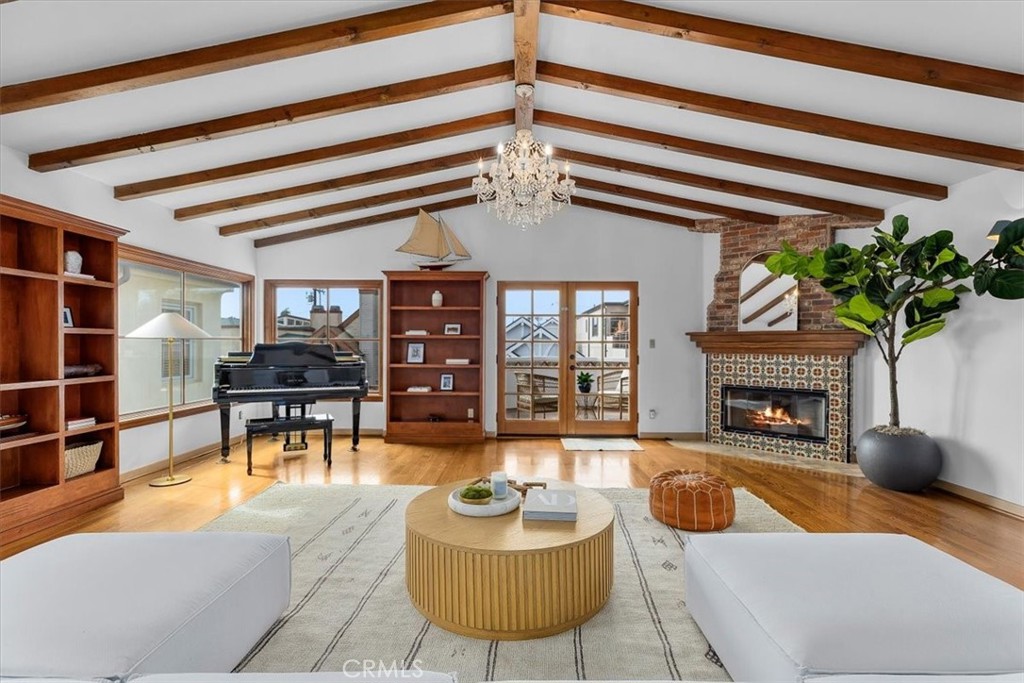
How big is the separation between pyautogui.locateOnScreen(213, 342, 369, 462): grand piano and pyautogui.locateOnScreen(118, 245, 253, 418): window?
43 cm

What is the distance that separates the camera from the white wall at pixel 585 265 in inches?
245

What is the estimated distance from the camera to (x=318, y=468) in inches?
183

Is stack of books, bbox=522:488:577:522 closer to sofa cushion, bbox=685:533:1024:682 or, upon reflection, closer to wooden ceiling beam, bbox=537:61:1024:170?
sofa cushion, bbox=685:533:1024:682

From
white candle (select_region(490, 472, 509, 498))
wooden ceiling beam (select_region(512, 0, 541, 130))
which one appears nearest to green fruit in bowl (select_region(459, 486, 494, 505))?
white candle (select_region(490, 472, 509, 498))

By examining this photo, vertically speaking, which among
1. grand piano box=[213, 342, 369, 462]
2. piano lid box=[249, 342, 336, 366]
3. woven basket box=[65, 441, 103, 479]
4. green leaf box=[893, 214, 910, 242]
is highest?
green leaf box=[893, 214, 910, 242]

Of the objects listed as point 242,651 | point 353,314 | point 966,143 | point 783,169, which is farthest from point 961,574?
point 353,314

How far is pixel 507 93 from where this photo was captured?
3.92 m

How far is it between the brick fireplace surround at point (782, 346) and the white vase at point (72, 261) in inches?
230

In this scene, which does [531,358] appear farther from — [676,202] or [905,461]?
[905,461]

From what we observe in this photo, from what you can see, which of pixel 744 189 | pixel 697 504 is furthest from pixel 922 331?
pixel 697 504

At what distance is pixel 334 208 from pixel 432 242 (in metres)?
1.14

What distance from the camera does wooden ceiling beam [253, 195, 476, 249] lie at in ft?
20.2

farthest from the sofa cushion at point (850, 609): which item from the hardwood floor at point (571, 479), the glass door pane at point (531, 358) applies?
the glass door pane at point (531, 358)

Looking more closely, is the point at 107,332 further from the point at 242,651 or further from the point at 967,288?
the point at 967,288
